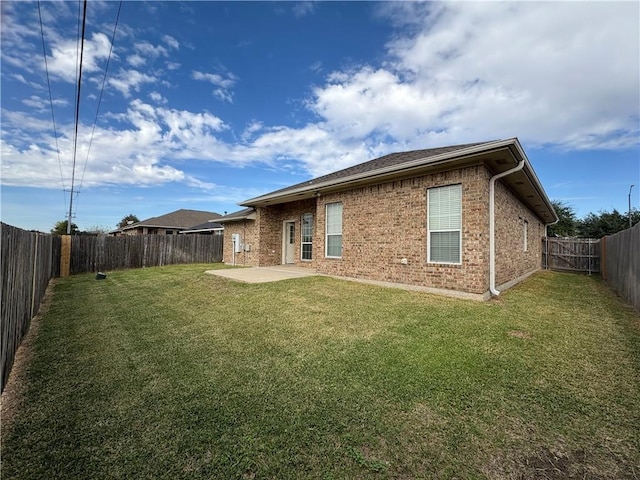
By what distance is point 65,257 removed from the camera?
1311 centimetres

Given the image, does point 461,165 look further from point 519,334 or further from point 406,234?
point 519,334

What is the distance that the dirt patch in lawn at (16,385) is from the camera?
8.46ft

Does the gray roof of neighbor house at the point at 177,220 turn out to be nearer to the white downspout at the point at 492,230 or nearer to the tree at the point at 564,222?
the white downspout at the point at 492,230

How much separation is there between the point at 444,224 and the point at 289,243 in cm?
892

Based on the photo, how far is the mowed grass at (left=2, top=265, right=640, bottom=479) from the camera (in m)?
2.07

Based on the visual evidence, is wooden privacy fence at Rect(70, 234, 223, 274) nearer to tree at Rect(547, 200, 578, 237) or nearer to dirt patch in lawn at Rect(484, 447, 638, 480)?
dirt patch in lawn at Rect(484, 447, 638, 480)

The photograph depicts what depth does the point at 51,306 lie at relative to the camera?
7043 mm

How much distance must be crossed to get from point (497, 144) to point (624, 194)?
1167 inches

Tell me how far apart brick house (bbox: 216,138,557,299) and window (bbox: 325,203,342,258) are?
34 millimetres

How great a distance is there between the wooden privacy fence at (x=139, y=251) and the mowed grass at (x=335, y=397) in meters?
9.98

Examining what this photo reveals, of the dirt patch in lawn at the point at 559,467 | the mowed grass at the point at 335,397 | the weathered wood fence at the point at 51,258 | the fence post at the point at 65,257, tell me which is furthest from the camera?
the fence post at the point at 65,257

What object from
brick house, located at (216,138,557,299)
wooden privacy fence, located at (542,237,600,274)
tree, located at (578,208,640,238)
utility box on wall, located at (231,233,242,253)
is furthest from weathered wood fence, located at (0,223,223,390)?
tree, located at (578,208,640,238)

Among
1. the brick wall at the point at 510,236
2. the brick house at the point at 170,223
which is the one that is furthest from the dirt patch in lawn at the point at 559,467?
the brick house at the point at 170,223

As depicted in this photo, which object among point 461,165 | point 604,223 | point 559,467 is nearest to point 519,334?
point 559,467
